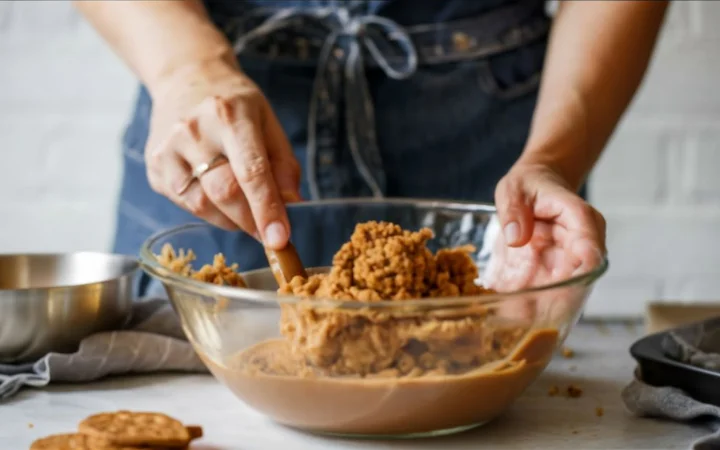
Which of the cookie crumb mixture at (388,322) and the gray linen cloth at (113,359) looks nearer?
the cookie crumb mixture at (388,322)

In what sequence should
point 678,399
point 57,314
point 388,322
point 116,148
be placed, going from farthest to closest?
1. point 116,148
2. point 57,314
3. point 678,399
4. point 388,322

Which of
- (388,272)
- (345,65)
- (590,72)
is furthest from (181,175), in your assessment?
(590,72)

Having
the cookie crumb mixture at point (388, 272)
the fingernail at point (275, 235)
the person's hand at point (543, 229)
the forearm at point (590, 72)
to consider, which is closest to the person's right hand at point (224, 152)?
the fingernail at point (275, 235)

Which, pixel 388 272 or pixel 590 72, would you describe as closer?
pixel 388 272

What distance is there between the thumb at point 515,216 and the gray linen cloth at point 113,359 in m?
0.32

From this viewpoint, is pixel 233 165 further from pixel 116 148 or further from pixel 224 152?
pixel 116 148

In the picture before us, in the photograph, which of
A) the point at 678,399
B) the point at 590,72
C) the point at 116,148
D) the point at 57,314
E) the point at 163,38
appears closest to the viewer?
the point at 678,399

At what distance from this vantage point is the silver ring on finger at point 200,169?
36.7 inches

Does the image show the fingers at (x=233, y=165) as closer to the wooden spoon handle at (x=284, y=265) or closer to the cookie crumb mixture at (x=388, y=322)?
the wooden spoon handle at (x=284, y=265)

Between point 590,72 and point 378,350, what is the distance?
0.59m

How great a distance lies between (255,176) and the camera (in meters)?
0.89

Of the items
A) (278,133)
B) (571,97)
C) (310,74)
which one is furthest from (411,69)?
(278,133)

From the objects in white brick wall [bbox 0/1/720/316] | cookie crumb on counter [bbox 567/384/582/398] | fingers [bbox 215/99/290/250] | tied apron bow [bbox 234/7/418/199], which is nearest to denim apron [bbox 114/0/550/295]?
tied apron bow [bbox 234/7/418/199]

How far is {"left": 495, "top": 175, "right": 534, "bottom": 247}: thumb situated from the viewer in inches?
35.4
